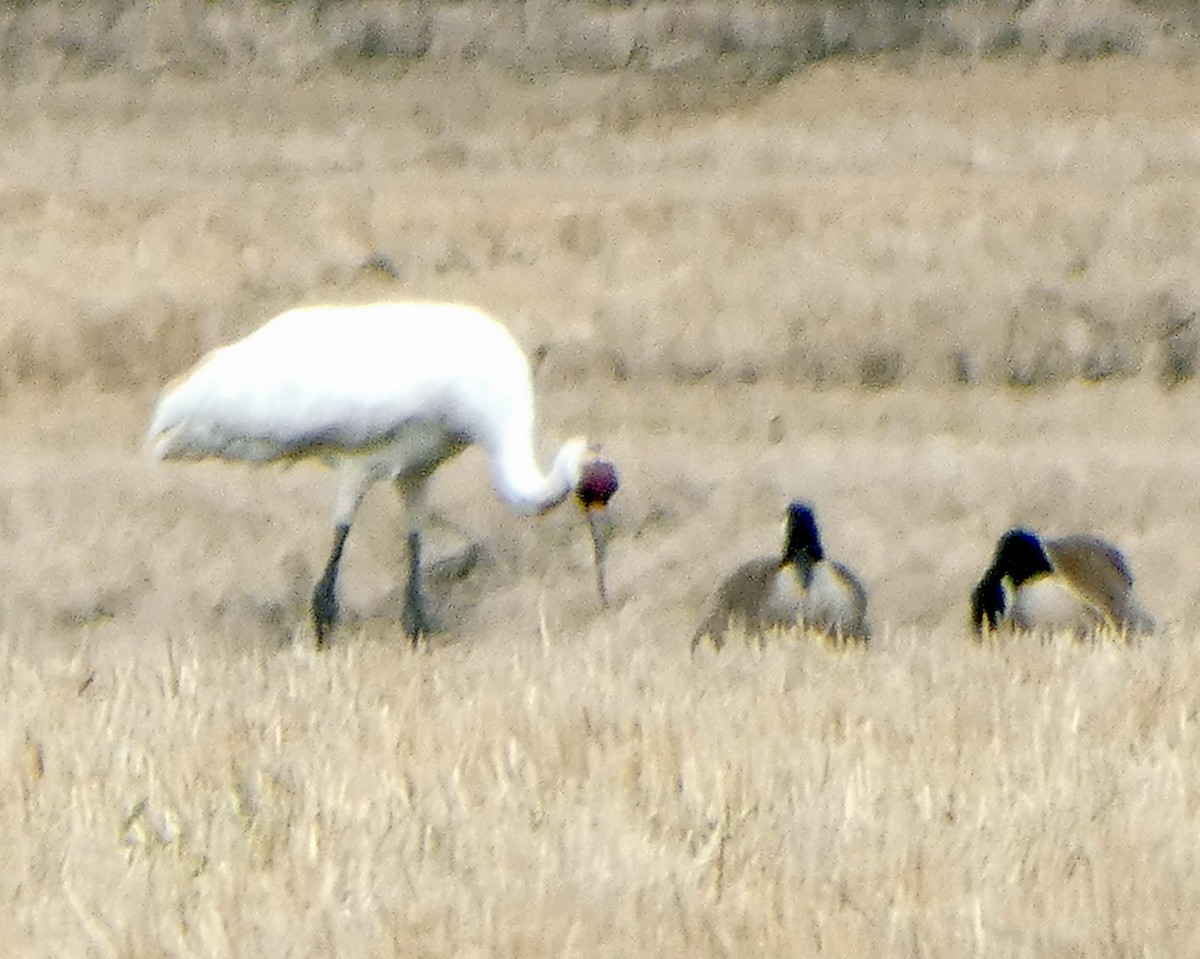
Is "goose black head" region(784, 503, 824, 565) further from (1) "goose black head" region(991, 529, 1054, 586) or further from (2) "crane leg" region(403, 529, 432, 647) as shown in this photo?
(2) "crane leg" region(403, 529, 432, 647)

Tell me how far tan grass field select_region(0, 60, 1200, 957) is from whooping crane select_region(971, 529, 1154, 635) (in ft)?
0.95

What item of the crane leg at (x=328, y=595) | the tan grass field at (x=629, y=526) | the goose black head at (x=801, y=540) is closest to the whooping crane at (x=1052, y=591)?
the tan grass field at (x=629, y=526)

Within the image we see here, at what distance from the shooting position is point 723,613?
911 centimetres

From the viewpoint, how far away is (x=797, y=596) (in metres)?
8.77

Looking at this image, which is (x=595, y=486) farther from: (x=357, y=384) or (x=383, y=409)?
(x=357, y=384)

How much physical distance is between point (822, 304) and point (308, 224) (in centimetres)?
356

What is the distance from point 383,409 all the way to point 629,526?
7.78ft

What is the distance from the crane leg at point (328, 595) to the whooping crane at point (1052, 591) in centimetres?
297

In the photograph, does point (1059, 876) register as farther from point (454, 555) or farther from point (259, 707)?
point (454, 555)

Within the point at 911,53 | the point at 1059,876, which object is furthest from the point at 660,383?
the point at 1059,876

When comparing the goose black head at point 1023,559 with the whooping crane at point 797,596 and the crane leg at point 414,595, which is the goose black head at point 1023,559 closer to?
the whooping crane at point 797,596

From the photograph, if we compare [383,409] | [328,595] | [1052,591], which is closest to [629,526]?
[328,595]

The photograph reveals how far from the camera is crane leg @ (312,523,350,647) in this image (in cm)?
1062

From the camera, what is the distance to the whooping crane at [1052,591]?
326 inches
